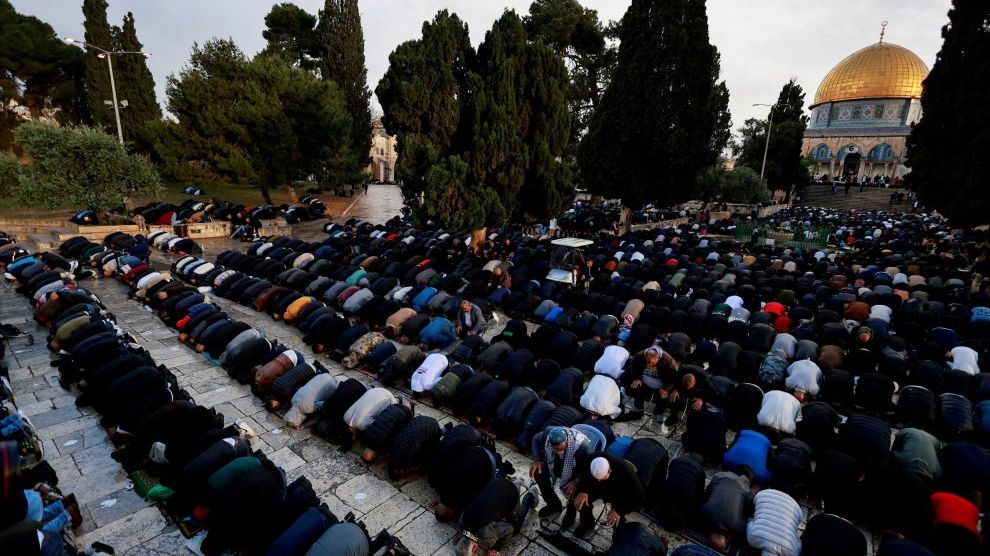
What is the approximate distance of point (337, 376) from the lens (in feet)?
31.1

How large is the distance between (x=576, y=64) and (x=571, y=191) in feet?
72.7

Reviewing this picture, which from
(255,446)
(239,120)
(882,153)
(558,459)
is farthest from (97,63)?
(882,153)

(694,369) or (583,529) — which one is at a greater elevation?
(694,369)

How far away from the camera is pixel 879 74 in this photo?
187ft

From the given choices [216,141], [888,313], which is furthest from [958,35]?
[216,141]

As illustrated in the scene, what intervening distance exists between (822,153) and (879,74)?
10861 mm

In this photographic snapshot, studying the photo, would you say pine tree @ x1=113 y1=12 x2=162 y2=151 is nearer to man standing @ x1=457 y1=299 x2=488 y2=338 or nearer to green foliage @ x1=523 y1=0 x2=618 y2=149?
green foliage @ x1=523 y1=0 x2=618 y2=149

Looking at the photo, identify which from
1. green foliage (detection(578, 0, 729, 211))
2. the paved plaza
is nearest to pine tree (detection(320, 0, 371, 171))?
green foliage (detection(578, 0, 729, 211))

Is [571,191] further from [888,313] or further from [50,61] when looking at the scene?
[50,61]

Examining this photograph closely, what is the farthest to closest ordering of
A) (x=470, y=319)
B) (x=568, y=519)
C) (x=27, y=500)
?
(x=470, y=319), (x=568, y=519), (x=27, y=500)

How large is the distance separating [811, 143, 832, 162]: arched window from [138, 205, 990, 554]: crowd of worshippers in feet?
179

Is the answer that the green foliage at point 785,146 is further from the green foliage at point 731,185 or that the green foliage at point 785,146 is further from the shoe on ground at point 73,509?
the shoe on ground at point 73,509

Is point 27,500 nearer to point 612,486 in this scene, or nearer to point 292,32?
point 612,486

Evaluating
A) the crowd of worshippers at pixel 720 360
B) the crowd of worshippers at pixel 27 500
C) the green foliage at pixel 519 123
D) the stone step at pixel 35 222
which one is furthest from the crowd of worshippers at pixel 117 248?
the green foliage at pixel 519 123
